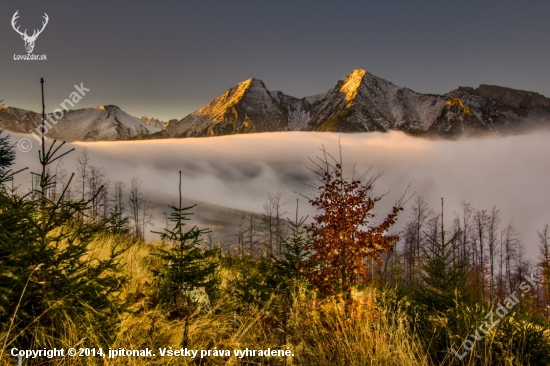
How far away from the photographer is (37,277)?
267 centimetres

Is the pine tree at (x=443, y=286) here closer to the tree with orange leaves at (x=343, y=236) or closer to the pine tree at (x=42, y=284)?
the tree with orange leaves at (x=343, y=236)

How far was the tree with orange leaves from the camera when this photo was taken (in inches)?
282

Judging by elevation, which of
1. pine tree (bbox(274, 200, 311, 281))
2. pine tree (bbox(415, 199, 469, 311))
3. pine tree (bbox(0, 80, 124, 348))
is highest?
pine tree (bbox(0, 80, 124, 348))

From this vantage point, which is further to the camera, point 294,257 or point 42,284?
point 294,257

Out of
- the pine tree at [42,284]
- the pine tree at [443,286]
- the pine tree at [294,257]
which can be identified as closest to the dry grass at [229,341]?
the pine tree at [42,284]

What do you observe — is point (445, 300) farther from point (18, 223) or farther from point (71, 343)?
point (18, 223)

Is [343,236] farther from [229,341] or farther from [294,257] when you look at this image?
[229,341]

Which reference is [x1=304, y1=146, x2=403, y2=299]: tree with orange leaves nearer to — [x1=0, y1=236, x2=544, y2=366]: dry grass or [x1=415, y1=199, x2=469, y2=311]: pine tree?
[x1=415, y1=199, x2=469, y2=311]: pine tree

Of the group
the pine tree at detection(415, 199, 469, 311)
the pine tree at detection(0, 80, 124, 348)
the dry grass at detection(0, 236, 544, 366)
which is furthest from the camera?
the pine tree at detection(415, 199, 469, 311)

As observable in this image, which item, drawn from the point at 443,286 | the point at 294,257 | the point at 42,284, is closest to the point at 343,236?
the point at 294,257

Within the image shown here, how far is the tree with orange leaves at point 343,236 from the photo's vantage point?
282 inches

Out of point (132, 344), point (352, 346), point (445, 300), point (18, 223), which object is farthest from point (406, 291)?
point (18, 223)

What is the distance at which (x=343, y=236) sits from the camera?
734cm

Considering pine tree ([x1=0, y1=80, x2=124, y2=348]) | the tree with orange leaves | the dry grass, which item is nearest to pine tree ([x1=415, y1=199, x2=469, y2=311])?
the tree with orange leaves
